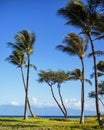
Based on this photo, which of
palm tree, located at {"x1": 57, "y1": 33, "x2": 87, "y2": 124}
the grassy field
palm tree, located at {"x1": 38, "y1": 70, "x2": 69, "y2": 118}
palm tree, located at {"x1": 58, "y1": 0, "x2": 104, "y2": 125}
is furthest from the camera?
palm tree, located at {"x1": 38, "y1": 70, "x2": 69, "y2": 118}

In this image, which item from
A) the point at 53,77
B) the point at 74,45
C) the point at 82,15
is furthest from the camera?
the point at 53,77

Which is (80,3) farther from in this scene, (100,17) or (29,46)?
(29,46)

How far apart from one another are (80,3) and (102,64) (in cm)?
2629

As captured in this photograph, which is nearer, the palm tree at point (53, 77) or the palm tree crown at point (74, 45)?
the palm tree crown at point (74, 45)

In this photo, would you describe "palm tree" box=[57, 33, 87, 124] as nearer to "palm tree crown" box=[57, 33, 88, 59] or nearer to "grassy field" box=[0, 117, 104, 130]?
"palm tree crown" box=[57, 33, 88, 59]

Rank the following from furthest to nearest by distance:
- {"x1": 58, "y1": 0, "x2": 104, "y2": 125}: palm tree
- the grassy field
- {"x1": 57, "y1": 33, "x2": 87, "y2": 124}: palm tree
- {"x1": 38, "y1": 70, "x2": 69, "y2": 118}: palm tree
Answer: {"x1": 38, "y1": 70, "x2": 69, "y2": 118}: palm tree → {"x1": 57, "y1": 33, "x2": 87, "y2": 124}: palm tree → {"x1": 58, "y1": 0, "x2": 104, "y2": 125}: palm tree → the grassy field

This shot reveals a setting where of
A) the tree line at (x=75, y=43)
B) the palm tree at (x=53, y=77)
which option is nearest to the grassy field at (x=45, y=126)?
the tree line at (x=75, y=43)

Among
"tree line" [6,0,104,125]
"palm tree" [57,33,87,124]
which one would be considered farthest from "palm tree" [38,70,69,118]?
"palm tree" [57,33,87,124]

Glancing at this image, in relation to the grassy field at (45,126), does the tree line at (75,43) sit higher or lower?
higher

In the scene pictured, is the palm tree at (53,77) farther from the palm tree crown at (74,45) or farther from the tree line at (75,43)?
the palm tree crown at (74,45)

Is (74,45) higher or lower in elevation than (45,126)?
higher

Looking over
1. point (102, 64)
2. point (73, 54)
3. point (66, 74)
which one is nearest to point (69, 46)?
point (73, 54)

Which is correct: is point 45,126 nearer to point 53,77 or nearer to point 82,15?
point 82,15

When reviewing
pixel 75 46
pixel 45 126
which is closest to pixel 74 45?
pixel 75 46
